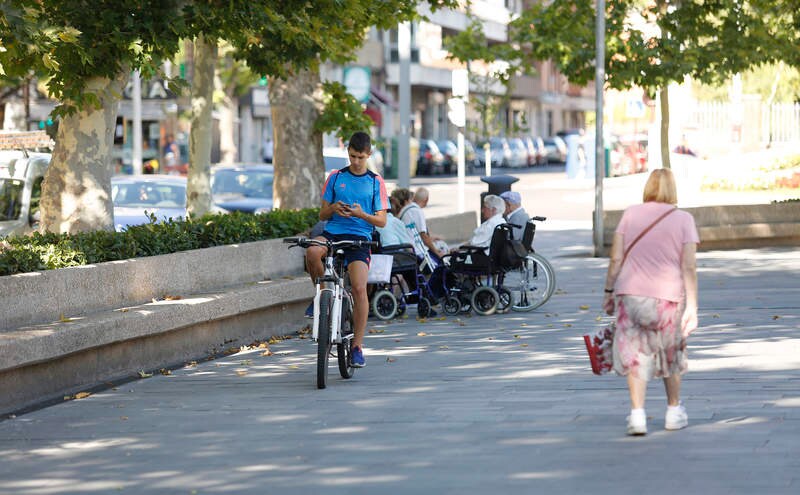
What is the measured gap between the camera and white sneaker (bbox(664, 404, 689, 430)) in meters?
8.36

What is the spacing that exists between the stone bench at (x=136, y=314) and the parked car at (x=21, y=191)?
215 inches

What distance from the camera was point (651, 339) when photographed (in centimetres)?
834

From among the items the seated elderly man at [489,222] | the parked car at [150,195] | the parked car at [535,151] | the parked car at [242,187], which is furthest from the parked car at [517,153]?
the seated elderly man at [489,222]

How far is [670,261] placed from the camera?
8289 mm

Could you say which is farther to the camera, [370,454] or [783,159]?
[783,159]

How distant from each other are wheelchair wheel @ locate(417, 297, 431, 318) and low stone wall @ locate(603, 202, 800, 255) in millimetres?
8592

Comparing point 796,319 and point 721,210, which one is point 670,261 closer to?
point 796,319

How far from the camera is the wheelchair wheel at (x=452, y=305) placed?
15852 mm

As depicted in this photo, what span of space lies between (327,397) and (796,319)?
221 inches

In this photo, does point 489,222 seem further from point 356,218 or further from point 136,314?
point 136,314

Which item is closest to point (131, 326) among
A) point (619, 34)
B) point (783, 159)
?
point (619, 34)

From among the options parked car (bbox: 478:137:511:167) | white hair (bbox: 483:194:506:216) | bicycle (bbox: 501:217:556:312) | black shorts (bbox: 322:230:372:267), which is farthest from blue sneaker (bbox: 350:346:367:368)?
parked car (bbox: 478:137:511:167)

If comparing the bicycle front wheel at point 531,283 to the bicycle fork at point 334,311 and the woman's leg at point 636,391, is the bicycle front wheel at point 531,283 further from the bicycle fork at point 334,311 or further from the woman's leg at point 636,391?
the woman's leg at point 636,391

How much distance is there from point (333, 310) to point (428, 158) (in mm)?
55960
